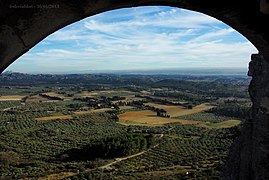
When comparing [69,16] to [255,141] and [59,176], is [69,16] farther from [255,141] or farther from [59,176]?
[59,176]

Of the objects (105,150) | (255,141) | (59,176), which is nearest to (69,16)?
(255,141)

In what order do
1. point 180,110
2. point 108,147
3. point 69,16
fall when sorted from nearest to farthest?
point 69,16 < point 108,147 < point 180,110

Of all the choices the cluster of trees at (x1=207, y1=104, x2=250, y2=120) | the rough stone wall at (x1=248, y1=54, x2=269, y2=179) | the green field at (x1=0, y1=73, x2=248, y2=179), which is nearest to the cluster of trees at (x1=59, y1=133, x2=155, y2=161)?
the green field at (x1=0, y1=73, x2=248, y2=179)

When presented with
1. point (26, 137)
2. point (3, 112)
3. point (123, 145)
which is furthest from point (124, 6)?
point (3, 112)

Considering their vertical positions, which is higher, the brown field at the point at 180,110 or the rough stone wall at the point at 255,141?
the rough stone wall at the point at 255,141

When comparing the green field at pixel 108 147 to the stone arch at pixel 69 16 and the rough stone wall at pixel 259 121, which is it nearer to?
the rough stone wall at pixel 259 121

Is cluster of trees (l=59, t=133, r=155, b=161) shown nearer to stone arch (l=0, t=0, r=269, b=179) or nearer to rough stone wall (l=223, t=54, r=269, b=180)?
rough stone wall (l=223, t=54, r=269, b=180)

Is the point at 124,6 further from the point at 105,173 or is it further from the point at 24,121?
the point at 24,121

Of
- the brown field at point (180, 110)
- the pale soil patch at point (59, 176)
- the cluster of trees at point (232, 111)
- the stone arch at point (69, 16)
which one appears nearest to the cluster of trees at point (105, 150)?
the pale soil patch at point (59, 176)
